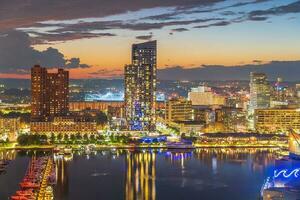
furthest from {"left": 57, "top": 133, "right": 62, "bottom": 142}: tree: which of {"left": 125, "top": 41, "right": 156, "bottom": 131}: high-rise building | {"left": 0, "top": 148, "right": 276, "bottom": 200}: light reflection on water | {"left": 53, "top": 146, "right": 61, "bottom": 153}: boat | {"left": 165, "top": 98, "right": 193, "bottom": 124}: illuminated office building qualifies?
{"left": 165, "top": 98, "right": 193, "bottom": 124}: illuminated office building

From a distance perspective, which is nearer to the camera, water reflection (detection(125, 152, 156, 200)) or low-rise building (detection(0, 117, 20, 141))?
water reflection (detection(125, 152, 156, 200))

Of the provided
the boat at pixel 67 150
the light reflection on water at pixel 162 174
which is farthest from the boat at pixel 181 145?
the boat at pixel 67 150

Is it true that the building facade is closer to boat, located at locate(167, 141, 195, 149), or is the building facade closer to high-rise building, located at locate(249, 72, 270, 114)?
boat, located at locate(167, 141, 195, 149)

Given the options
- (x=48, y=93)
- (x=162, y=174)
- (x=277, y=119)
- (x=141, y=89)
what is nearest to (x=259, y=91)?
(x=277, y=119)

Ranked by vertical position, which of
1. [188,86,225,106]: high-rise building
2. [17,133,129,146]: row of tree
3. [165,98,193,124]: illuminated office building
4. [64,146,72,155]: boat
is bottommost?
[64,146,72,155]: boat

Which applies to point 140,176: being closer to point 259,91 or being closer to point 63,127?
point 63,127

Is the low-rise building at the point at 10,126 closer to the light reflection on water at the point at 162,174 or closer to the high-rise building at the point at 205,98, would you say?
the light reflection on water at the point at 162,174

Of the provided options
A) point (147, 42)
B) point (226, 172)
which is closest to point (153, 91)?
point (147, 42)
